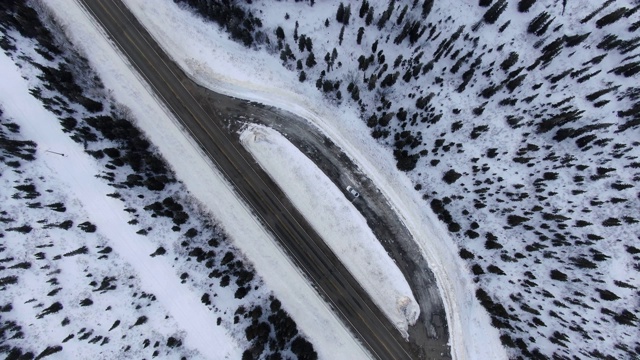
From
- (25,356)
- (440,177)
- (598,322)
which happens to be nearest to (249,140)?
(440,177)

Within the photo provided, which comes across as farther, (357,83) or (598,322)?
(357,83)

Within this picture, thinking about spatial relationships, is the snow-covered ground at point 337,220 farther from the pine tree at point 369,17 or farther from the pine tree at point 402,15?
the pine tree at point 402,15

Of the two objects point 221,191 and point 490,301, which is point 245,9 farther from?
point 490,301

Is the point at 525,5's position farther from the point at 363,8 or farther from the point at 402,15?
the point at 363,8

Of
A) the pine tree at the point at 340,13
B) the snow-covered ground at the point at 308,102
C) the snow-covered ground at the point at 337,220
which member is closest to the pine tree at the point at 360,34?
the pine tree at the point at 340,13

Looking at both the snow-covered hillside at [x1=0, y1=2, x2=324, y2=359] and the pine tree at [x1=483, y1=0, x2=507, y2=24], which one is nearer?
the pine tree at [x1=483, y1=0, x2=507, y2=24]

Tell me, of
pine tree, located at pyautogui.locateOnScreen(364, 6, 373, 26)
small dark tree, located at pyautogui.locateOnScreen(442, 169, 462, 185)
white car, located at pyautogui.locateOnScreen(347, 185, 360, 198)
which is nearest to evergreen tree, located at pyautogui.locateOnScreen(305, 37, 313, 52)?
pine tree, located at pyautogui.locateOnScreen(364, 6, 373, 26)

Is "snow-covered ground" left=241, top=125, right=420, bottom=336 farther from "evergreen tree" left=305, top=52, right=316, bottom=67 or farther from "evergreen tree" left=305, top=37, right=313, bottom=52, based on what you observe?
"evergreen tree" left=305, top=37, right=313, bottom=52
